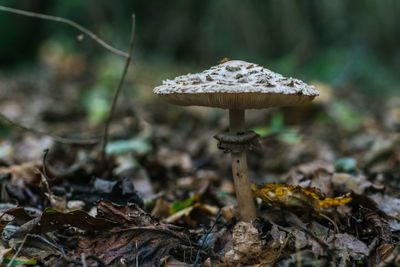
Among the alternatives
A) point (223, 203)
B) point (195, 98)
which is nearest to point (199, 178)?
point (223, 203)

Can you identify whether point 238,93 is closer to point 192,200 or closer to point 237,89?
point 237,89

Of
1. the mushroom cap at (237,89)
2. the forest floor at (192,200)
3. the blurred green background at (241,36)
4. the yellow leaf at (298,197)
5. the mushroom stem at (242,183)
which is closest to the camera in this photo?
the mushroom cap at (237,89)

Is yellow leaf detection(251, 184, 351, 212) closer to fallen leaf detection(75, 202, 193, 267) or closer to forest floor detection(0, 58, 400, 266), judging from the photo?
forest floor detection(0, 58, 400, 266)

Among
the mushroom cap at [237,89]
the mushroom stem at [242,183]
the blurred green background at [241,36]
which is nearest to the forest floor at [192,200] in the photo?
the mushroom stem at [242,183]

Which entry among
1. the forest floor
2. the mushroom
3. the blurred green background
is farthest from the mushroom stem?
the blurred green background

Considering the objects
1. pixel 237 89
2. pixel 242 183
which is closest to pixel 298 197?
pixel 242 183

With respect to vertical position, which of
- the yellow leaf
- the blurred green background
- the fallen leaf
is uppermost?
the blurred green background

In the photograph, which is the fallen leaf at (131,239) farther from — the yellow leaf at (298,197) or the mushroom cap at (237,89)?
the mushroom cap at (237,89)
